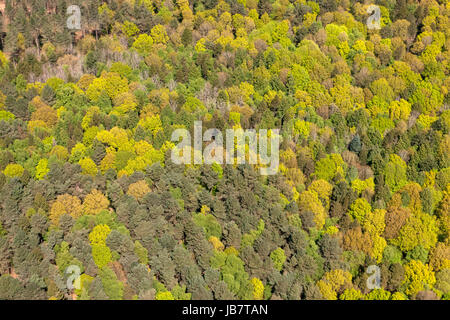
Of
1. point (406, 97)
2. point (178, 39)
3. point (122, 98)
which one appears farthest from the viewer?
point (178, 39)

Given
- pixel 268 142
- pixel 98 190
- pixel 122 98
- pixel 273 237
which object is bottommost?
pixel 273 237

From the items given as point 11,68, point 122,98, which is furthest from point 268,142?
point 11,68

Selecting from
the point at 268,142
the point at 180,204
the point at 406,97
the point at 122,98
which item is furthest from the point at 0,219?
the point at 406,97

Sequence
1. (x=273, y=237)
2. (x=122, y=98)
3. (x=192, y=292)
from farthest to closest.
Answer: (x=122, y=98)
(x=273, y=237)
(x=192, y=292)

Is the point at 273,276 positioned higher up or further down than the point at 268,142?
further down

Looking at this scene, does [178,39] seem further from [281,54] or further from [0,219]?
[0,219]

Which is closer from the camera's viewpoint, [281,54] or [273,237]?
[273,237]

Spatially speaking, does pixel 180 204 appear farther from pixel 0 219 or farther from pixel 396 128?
pixel 396 128
